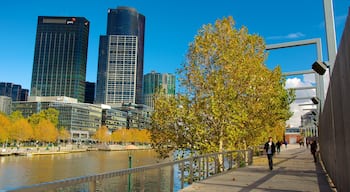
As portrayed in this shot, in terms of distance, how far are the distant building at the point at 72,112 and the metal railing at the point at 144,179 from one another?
129 m

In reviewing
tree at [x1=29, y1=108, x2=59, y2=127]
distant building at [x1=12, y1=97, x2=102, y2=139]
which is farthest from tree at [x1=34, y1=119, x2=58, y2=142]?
distant building at [x1=12, y1=97, x2=102, y2=139]

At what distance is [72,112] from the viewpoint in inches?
5340

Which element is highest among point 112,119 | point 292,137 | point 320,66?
point 112,119

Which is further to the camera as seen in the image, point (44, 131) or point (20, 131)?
point (44, 131)

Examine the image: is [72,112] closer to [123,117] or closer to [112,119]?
[112,119]

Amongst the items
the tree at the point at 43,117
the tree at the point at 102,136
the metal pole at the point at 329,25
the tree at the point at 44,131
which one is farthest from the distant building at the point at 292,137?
the metal pole at the point at 329,25

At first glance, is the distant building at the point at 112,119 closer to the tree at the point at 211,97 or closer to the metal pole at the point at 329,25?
the tree at the point at 211,97

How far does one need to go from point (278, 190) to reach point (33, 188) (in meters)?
7.94

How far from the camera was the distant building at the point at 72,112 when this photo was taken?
445ft

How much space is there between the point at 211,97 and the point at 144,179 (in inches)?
353

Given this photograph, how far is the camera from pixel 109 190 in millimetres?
5949

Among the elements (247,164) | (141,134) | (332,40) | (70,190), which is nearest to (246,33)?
(247,164)

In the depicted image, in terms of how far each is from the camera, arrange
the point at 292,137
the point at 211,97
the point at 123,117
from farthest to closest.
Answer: the point at 123,117 < the point at 292,137 < the point at 211,97

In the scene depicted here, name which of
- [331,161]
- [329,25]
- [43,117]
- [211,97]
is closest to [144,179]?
[329,25]
